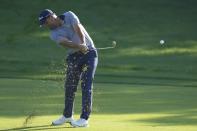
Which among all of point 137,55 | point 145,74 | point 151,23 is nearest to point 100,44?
point 137,55

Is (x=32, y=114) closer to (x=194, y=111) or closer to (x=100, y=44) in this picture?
(x=194, y=111)

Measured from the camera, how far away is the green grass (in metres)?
12.1

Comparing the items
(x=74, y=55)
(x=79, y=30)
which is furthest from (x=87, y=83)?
(x=79, y=30)

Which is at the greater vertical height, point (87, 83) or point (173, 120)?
point (87, 83)

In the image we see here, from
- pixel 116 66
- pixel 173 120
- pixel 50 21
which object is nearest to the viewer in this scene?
pixel 50 21

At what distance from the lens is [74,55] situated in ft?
34.3

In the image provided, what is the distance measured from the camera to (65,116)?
34.9 ft

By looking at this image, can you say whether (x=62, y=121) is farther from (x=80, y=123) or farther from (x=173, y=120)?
(x=173, y=120)

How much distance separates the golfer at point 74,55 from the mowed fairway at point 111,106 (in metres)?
0.25

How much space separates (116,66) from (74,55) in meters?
12.7

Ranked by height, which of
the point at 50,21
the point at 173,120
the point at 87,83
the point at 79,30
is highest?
the point at 50,21

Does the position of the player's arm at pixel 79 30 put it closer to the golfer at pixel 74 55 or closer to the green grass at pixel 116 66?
the golfer at pixel 74 55

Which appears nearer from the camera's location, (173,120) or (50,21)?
(50,21)

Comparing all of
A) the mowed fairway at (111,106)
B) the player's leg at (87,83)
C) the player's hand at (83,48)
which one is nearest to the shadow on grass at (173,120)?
the mowed fairway at (111,106)
